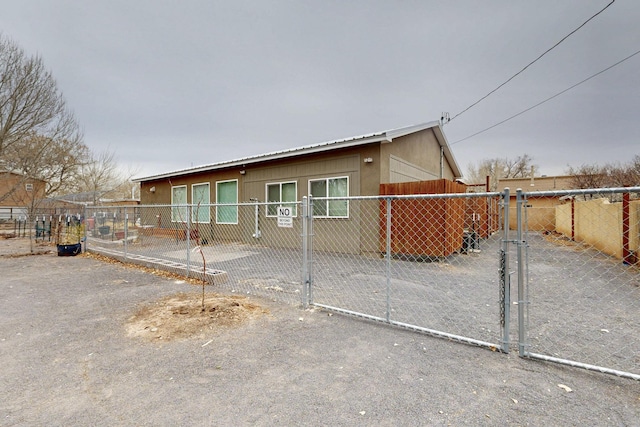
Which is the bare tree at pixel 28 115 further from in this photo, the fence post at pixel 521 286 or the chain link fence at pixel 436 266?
the fence post at pixel 521 286

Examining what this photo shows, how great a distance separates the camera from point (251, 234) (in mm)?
10391

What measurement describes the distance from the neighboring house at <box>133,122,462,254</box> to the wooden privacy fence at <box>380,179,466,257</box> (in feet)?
1.95

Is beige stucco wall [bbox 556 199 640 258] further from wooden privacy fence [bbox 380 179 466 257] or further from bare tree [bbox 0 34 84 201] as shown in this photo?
bare tree [bbox 0 34 84 201]

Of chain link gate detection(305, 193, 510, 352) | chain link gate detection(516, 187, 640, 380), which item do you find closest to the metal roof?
chain link gate detection(305, 193, 510, 352)

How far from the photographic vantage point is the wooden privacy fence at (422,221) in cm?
717

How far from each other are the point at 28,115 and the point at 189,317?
54.5ft

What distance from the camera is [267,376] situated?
2332 millimetres

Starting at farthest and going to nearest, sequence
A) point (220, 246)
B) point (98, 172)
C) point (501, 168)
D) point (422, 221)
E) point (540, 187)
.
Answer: point (501, 168) → point (98, 172) → point (540, 187) → point (220, 246) → point (422, 221)

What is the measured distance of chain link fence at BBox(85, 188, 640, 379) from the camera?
279 cm

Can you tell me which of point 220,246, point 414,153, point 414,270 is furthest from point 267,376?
point 414,153

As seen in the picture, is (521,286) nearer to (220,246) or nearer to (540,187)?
(220,246)

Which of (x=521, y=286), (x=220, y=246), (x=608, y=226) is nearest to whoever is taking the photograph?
(x=521, y=286)

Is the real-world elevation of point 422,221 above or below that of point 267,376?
above

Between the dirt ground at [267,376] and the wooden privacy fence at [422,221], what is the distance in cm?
432
